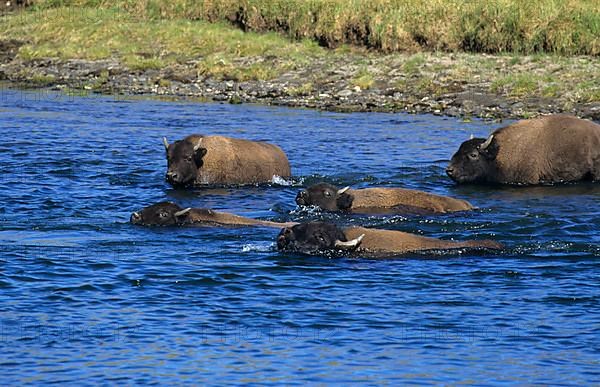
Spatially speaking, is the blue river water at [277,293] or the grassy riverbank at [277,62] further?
the grassy riverbank at [277,62]

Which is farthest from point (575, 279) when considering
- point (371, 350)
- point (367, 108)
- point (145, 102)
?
point (145, 102)

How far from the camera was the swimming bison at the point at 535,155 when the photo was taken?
23.5 metres

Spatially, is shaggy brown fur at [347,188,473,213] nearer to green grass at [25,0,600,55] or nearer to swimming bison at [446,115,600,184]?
swimming bison at [446,115,600,184]

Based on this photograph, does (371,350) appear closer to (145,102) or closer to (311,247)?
(311,247)

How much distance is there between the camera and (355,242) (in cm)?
1593

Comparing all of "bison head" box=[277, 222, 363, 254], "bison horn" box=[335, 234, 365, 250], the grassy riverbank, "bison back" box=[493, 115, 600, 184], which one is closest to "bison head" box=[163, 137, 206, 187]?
"bison back" box=[493, 115, 600, 184]

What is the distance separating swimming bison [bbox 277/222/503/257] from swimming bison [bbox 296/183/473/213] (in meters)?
2.92

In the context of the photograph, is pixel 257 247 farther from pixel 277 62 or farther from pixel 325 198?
pixel 277 62

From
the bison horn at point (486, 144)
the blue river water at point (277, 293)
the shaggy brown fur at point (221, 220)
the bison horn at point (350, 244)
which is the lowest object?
the blue river water at point (277, 293)

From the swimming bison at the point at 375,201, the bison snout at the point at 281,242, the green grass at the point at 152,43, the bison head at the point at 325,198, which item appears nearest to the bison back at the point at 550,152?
the swimming bison at the point at 375,201

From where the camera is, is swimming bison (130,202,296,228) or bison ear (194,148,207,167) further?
bison ear (194,148,207,167)

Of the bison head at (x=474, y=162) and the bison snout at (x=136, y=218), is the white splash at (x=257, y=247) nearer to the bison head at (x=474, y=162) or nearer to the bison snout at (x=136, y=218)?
the bison snout at (x=136, y=218)

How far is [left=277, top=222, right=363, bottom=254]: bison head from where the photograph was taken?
16.1 metres

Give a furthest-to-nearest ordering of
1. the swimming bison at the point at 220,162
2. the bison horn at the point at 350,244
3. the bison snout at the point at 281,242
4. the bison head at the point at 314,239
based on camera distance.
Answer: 1. the swimming bison at the point at 220,162
2. the bison snout at the point at 281,242
3. the bison head at the point at 314,239
4. the bison horn at the point at 350,244
